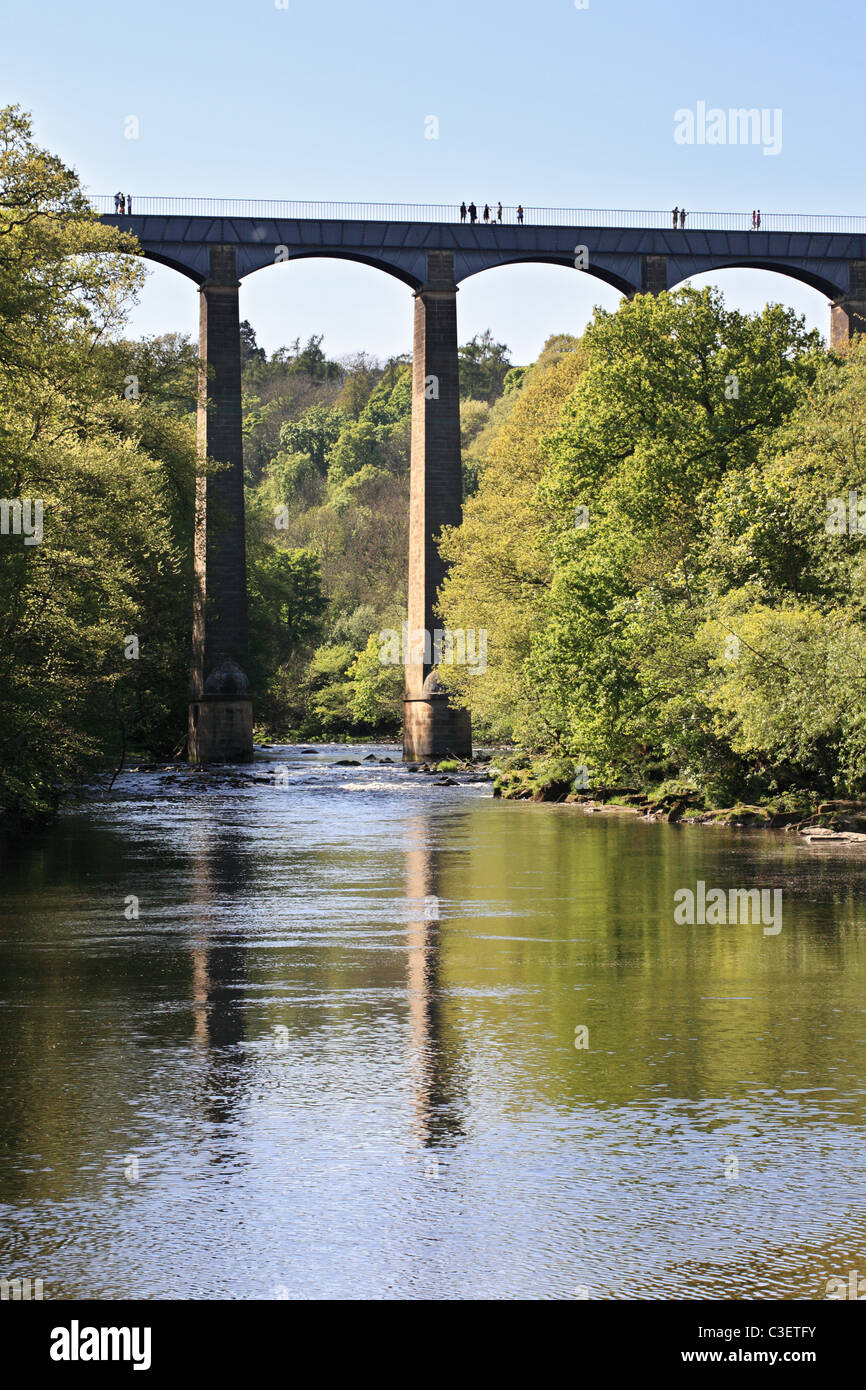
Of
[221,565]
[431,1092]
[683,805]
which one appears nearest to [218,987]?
[431,1092]

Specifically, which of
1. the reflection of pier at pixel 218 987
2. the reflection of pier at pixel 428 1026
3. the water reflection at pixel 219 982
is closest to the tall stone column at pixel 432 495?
the water reflection at pixel 219 982

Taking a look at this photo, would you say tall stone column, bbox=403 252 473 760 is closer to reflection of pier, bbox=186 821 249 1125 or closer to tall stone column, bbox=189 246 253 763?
tall stone column, bbox=189 246 253 763

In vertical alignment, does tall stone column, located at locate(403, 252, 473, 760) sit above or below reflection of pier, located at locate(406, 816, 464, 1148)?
above

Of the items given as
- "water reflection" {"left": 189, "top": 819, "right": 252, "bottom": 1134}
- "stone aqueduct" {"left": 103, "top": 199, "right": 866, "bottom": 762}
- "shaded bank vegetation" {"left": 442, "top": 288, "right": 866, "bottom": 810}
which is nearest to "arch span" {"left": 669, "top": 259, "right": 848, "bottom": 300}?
"stone aqueduct" {"left": 103, "top": 199, "right": 866, "bottom": 762}

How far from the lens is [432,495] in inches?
2530

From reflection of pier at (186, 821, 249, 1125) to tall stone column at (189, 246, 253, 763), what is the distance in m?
36.3

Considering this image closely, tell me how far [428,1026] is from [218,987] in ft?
8.88

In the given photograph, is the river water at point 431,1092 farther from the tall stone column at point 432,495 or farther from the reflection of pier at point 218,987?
the tall stone column at point 432,495

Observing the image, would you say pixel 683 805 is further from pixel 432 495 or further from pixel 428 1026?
pixel 432 495

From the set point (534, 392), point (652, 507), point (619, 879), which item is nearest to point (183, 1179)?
point (619, 879)

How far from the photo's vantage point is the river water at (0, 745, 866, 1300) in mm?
7410

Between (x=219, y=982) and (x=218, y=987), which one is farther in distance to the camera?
(x=219, y=982)

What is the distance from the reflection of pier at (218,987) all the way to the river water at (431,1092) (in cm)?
5
